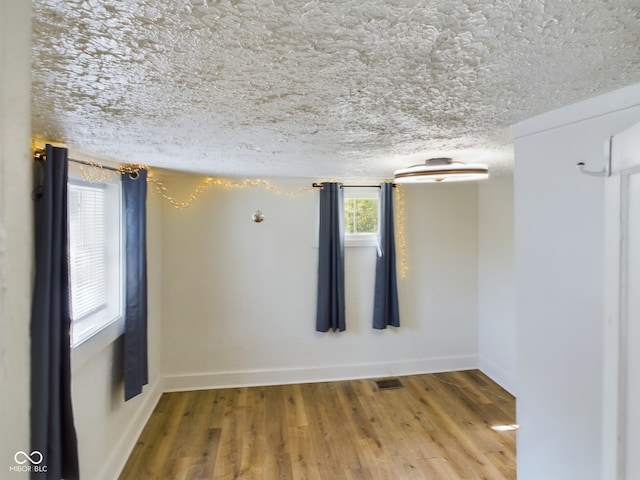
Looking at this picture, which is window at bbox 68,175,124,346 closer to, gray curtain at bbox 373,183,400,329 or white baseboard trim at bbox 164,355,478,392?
white baseboard trim at bbox 164,355,478,392

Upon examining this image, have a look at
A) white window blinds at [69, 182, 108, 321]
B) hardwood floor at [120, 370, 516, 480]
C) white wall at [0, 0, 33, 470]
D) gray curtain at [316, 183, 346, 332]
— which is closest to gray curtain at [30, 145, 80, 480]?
white window blinds at [69, 182, 108, 321]

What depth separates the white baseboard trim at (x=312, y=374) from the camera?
11.3 ft

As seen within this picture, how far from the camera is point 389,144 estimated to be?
1708mm

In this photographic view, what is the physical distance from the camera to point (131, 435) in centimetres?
257

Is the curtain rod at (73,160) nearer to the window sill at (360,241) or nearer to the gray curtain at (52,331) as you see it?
the gray curtain at (52,331)

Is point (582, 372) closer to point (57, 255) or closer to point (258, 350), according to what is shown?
point (57, 255)

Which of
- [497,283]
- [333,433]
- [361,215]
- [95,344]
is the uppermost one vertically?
[361,215]

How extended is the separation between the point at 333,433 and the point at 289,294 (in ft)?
4.45

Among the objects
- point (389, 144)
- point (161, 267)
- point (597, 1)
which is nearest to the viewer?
point (597, 1)

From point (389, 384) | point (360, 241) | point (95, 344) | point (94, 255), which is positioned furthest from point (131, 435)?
point (360, 241)

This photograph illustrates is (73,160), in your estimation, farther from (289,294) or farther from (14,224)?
(289,294)

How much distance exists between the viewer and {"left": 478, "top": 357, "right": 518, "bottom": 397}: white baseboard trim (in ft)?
11.0

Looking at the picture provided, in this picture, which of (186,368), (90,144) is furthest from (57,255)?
(186,368)

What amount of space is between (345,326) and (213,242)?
1.60 m
